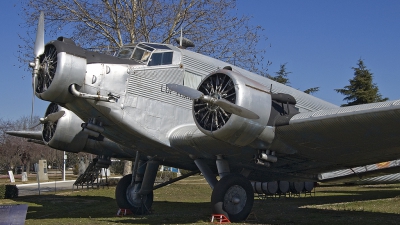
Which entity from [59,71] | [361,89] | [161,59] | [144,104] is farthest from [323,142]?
[361,89]

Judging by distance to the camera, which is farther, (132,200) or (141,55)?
(132,200)

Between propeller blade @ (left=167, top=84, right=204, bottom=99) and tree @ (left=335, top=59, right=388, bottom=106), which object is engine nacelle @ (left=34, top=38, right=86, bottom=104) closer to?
propeller blade @ (left=167, top=84, right=204, bottom=99)

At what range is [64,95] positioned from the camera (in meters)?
9.55

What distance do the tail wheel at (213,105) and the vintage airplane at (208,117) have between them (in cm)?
2

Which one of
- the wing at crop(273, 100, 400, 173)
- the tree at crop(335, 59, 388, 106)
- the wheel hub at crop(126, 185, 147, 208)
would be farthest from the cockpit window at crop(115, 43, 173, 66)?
the tree at crop(335, 59, 388, 106)

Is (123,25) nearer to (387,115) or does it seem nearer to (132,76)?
(132,76)

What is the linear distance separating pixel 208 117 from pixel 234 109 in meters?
0.81

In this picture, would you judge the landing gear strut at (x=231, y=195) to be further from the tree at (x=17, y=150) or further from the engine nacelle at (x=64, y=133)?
the tree at (x=17, y=150)

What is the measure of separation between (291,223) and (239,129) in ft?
8.97

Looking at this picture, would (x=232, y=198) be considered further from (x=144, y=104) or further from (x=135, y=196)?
(x=135, y=196)

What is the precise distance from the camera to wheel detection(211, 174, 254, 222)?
997cm

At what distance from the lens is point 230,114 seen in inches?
359

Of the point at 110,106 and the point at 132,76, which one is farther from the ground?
the point at 132,76

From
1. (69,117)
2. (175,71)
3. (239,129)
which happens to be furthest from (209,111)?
(69,117)
